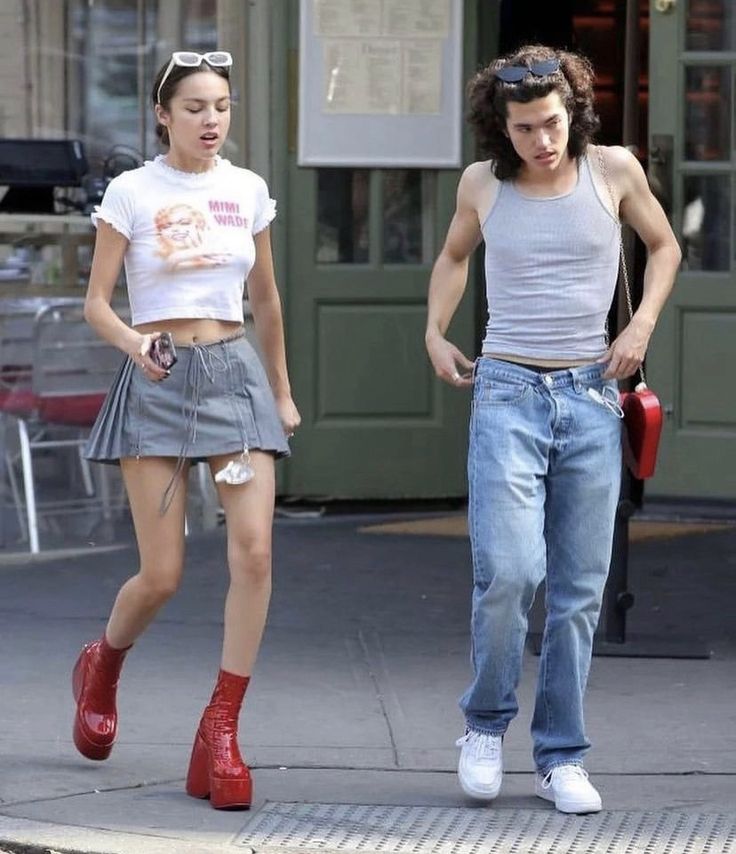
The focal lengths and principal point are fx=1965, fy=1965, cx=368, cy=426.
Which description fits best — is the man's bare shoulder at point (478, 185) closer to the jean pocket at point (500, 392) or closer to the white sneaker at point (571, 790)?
the jean pocket at point (500, 392)

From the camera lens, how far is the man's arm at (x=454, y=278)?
4.69m

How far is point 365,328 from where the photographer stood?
8.66 meters

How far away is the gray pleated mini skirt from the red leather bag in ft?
2.82

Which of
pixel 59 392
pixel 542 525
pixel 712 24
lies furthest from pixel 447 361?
pixel 712 24

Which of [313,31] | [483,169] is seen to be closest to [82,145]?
[313,31]

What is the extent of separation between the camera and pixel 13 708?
5.66 m

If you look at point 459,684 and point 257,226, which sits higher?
point 257,226

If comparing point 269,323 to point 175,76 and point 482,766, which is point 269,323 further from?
point 482,766

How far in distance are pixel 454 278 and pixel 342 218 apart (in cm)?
386

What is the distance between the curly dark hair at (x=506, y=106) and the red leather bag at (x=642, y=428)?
620mm

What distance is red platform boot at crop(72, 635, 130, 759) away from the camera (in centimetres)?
501

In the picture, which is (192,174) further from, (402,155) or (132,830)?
(402,155)

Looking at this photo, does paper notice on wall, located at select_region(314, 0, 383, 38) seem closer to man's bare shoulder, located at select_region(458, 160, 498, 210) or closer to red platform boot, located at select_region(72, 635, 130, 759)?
man's bare shoulder, located at select_region(458, 160, 498, 210)

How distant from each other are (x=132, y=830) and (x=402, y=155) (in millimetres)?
4551
